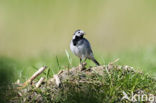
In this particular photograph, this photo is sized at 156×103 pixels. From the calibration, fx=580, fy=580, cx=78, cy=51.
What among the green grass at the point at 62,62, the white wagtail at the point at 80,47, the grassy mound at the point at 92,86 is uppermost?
the green grass at the point at 62,62

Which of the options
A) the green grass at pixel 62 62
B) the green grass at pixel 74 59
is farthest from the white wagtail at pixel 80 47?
the green grass at pixel 74 59

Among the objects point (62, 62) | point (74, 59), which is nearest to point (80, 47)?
point (62, 62)

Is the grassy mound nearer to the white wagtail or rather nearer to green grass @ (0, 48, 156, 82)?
the white wagtail

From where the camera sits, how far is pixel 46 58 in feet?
37.7

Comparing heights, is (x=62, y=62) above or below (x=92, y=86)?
above

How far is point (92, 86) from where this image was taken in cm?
573

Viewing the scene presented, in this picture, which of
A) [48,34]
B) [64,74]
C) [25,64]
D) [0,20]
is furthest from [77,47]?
[0,20]

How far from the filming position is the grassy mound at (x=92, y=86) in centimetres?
555

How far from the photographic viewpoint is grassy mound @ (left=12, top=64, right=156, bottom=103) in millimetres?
5551

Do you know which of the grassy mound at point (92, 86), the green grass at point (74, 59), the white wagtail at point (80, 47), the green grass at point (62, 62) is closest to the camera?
the grassy mound at point (92, 86)

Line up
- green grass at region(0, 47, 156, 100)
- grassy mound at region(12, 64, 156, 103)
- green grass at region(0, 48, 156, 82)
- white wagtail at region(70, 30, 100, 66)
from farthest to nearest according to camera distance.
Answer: green grass at region(0, 48, 156, 82), green grass at region(0, 47, 156, 100), white wagtail at region(70, 30, 100, 66), grassy mound at region(12, 64, 156, 103)

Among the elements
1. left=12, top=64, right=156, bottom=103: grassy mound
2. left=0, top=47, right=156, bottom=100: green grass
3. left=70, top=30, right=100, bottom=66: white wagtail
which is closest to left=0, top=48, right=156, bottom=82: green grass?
left=0, top=47, right=156, bottom=100: green grass

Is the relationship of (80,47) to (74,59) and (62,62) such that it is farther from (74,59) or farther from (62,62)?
(74,59)

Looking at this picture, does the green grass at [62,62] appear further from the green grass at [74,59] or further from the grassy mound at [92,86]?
the grassy mound at [92,86]
